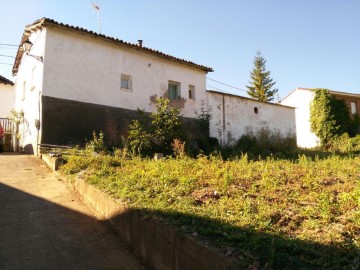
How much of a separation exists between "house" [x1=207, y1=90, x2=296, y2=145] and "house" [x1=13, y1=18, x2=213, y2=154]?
2.28m

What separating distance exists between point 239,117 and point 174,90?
15.4ft

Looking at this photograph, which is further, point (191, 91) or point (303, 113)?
point (303, 113)

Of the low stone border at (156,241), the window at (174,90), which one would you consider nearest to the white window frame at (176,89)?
the window at (174,90)

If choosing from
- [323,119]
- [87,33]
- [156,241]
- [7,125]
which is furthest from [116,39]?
[323,119]

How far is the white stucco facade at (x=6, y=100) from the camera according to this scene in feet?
71.2

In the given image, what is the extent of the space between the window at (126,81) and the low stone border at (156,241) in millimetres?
9350

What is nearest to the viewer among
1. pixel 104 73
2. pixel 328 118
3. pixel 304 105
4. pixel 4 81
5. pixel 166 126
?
pixel 166 126

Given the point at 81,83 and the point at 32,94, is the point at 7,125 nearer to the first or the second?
the point at 32,94

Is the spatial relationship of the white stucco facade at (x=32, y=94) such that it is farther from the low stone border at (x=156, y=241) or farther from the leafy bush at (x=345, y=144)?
the leafy bush at (x=345, y=144)

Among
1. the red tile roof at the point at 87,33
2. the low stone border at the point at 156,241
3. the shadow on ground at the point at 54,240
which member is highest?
the red tile roof at the point at 87,33

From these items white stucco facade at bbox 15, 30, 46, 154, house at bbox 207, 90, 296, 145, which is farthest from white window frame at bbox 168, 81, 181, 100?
white stucco facade at bbox 15, 30, 46, 154

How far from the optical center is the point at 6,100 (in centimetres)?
2191

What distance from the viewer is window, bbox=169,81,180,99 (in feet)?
53.9

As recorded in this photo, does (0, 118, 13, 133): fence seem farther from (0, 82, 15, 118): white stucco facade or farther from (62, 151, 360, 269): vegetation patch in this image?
(62, 151, 360, 269): vegetation patch
